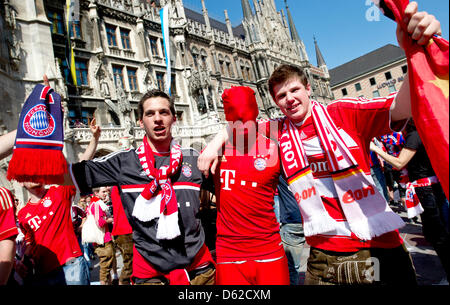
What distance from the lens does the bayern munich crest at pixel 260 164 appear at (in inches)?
89.0

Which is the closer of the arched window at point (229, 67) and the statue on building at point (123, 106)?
the statue on building at point (123, 106)

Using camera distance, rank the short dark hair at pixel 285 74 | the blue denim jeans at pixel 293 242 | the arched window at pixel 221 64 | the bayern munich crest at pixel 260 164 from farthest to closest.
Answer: the arched window at pixel 221 64
the blue denim jeans at pixel 293 242
the bayern munich crest at pixel 260 164
the short dark hair at pixel 285 74

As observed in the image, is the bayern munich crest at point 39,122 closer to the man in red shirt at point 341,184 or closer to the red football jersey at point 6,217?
the red football jersey at point 6,217

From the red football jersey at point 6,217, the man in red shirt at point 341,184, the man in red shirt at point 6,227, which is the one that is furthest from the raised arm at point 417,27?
the red football jersey at point 6,217

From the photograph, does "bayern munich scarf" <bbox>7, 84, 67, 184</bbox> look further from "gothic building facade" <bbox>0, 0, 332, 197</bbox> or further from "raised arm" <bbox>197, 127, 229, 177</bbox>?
"gothic building facade" <bbox>0, 0, 332, 197</bbox>

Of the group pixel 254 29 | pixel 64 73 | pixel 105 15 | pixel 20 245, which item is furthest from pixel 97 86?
pixel 254 29

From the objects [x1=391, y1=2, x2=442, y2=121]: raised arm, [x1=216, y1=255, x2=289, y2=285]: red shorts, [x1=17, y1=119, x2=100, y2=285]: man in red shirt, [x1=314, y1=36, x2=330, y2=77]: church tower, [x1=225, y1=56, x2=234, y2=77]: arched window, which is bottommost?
[x1=216, y1=255, x2=289, y2=285]: red shorts

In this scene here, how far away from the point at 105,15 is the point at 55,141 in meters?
22.8

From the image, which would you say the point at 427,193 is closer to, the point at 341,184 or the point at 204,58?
the point at 341,184

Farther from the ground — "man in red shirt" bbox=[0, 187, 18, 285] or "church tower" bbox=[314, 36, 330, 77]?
Answer: "church tower" bbox=[314, 36, 330, 77]

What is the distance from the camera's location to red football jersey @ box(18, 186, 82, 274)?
2.91 meters

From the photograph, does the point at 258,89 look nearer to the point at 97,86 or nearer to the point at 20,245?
the point at 97,86

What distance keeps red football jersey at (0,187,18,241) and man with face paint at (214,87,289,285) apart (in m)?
1.52

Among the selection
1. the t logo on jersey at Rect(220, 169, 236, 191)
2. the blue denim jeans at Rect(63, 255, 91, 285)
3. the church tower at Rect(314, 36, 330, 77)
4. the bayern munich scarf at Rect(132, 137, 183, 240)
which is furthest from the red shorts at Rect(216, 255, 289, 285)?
the church tower at Rect(314, 36, 330, 77)
